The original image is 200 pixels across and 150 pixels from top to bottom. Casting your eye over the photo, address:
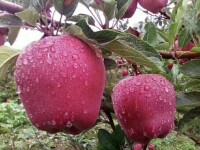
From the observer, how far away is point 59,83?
0.50 metres

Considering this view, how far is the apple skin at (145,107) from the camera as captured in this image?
0.66 meters

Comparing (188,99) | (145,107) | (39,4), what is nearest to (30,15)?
(39,4)

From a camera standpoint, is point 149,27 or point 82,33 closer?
point 82,33

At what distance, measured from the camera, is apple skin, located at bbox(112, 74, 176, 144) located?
2.18 feet

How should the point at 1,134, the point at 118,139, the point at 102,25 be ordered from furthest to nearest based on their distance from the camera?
1. the point at 1,134
2. the point at 118,139
3. the point at 102,25

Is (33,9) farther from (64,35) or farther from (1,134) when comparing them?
(1,134)

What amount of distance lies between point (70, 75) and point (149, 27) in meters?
0.28

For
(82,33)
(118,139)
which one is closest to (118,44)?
(82,33)

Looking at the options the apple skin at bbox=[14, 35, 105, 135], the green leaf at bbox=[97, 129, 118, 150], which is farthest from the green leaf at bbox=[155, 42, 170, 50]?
the green leaf at bbox=[97, 129, 118, 150]

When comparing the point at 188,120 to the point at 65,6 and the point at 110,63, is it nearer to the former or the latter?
the point at 110,63

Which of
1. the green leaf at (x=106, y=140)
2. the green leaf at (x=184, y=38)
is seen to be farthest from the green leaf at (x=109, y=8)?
the green leaf at (x=106, y=140)

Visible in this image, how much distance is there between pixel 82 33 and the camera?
21.1 inches

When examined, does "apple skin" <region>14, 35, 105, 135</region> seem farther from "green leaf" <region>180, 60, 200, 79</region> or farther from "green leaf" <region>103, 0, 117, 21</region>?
"green leaf" <region>180, 60, 200, 79</region>

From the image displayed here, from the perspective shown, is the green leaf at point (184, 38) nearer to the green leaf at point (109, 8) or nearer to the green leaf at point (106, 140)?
the green leaf at point (109, 8)
